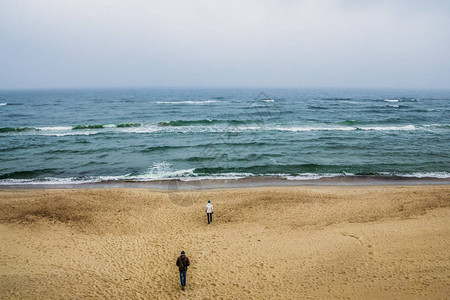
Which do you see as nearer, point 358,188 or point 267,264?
point 267,264

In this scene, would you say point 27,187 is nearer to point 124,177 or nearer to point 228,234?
point 124,177

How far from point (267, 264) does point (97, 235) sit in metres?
7.22

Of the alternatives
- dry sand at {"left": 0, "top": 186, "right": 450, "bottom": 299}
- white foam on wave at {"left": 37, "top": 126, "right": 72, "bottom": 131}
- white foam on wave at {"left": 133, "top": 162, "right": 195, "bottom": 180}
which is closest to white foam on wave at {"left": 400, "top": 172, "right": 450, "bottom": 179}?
dry sand at {"left": 0, "top": 186, "right": 450, "bottom": 299}

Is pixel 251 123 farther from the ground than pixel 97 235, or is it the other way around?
pixel 251 123

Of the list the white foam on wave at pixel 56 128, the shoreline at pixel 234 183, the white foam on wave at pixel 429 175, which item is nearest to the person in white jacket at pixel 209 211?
the shoreline at pixel 234 183

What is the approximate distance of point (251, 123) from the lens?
121 feet

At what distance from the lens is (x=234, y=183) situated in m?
16.4

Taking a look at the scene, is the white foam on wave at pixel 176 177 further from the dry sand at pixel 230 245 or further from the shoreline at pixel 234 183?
the dry sand at pixel 230 245

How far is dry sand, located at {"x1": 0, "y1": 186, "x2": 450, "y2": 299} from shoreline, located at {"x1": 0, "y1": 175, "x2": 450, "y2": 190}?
1750 mm

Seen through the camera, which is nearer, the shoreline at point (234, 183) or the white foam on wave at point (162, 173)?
the shoreline at point (234, 183)

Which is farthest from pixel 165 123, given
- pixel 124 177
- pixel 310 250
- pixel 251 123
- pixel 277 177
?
pixel 310 250

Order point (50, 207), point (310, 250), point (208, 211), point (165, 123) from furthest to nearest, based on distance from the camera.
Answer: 1. point (165, 123)
2. point (50, 207)
3. point (208, 211)
4. point (310, 250)

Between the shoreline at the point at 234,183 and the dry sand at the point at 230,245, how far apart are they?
1750 millimetres

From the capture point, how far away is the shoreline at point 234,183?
15894mm
